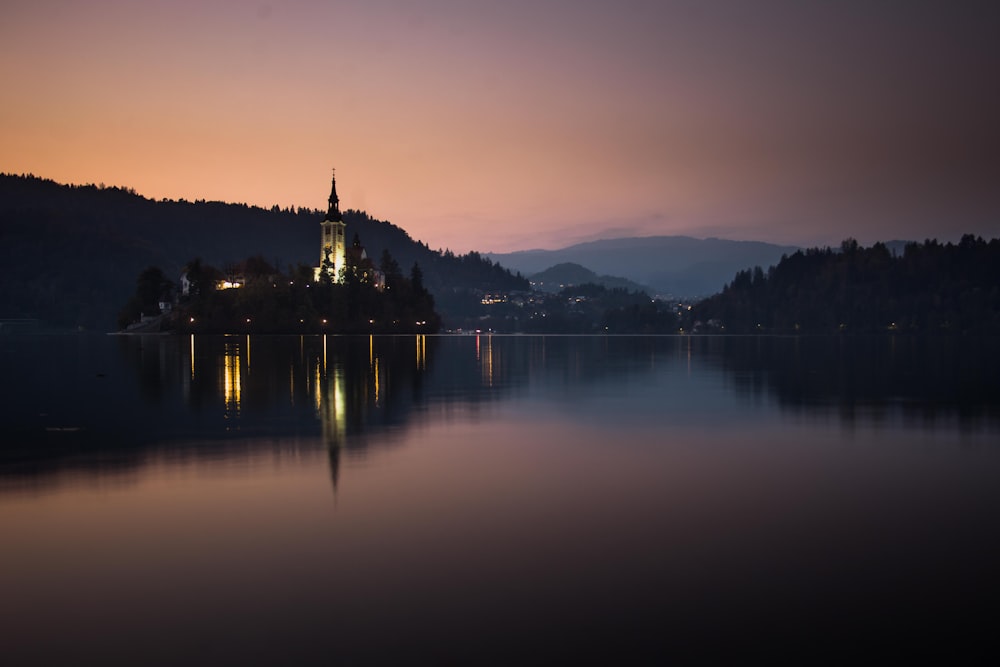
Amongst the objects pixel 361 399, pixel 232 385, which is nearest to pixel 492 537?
pixel 361 399

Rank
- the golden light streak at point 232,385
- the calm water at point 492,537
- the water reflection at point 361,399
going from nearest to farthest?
the calm water at point 492,537
the water reflection at point 361,399
the golden light streak at point 232,385

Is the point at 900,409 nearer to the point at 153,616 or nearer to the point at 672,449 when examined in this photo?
the point at 672,449

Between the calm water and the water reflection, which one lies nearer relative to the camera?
the calm water

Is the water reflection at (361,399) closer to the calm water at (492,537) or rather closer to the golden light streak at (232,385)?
the golden light streak at (232,385)

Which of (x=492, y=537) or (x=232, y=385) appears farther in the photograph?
(x=232, y=385)

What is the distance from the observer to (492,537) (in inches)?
591

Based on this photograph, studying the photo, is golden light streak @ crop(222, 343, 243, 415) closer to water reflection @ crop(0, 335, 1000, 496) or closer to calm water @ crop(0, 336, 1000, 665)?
water reflection @ crop(0, 335, 1000, 496)

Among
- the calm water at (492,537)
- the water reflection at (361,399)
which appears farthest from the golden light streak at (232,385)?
the calm water at (492,537)

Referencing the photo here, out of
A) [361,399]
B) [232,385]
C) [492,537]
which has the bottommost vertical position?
[492,537]

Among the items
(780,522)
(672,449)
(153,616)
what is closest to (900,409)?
(672,449)

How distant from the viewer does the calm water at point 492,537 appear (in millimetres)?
10344

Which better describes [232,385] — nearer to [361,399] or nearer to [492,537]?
[361,399]

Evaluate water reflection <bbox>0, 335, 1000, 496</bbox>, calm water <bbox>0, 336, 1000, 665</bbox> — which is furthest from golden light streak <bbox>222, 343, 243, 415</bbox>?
calm water <bbox>0, 336, 1000, 665</bbox>

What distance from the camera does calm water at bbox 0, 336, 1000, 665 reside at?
407 inches
